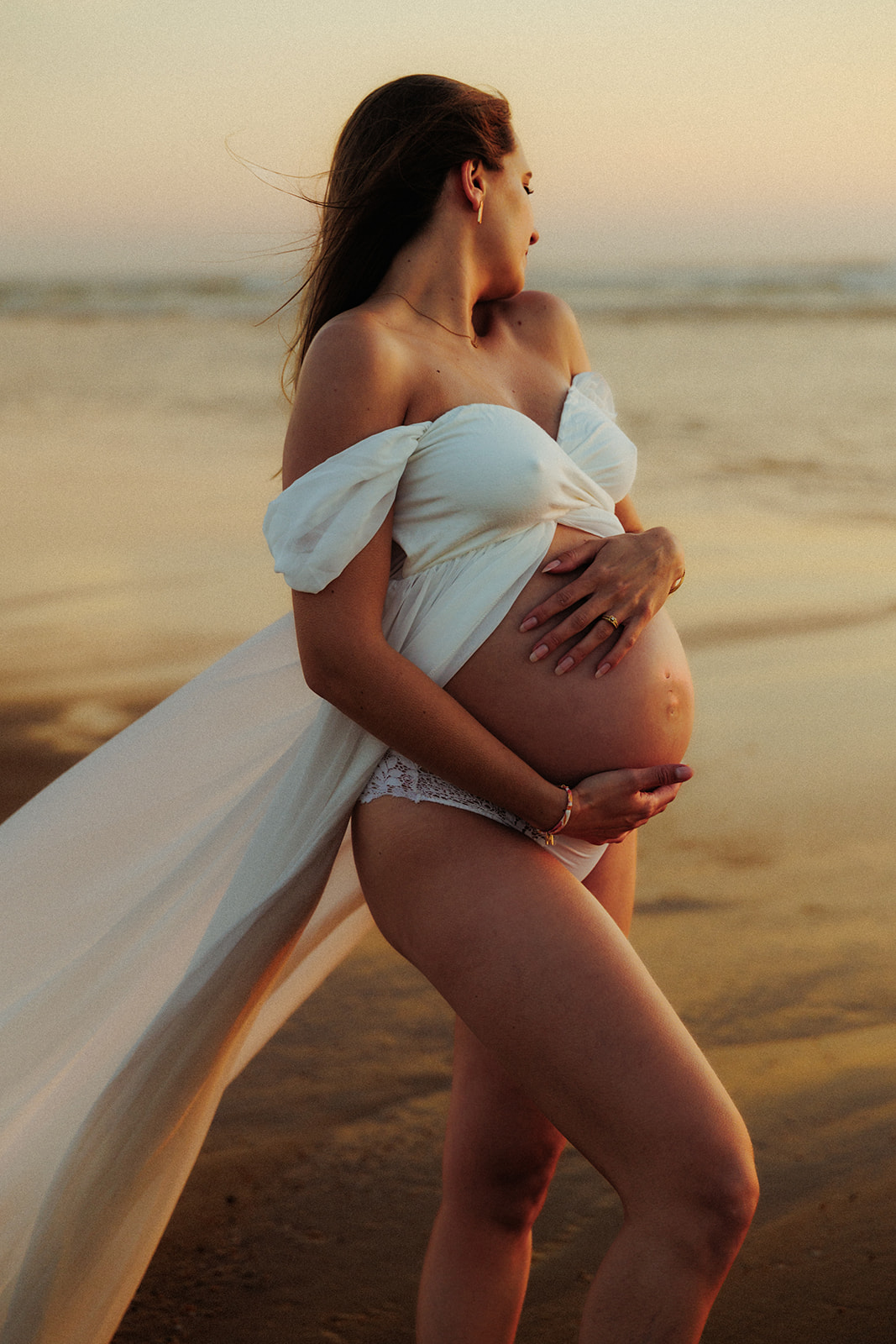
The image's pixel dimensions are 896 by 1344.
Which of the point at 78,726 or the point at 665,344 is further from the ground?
the point at 78,726

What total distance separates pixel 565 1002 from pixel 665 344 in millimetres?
16011

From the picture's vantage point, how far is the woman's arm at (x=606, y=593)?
5.83 ft

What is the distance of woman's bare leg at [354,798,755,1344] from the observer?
56.1 inches

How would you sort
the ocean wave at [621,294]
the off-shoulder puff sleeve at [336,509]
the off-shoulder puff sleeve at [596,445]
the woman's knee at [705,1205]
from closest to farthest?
the woman's knee at [705,1205], the off-shoulder puff sleeve at [336,509], the off-shoulder puff sleeve at [596,445], the ocean wave at [621,294]

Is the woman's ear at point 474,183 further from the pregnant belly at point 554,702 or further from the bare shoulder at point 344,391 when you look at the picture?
the pregnant belly at point 554,702

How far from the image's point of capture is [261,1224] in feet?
7.84

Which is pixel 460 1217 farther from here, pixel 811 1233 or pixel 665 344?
pixel 665 344

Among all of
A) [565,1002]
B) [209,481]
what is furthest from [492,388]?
[209,481]

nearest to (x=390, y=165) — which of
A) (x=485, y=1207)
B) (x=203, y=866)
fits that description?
(x=203, y=866)

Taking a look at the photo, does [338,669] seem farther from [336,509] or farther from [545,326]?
[545,326]

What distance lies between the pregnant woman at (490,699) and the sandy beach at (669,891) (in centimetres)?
52

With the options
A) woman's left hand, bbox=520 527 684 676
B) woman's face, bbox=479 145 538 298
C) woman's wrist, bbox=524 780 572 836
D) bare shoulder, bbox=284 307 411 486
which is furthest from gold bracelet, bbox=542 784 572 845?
woman's face, bbox=479 145 538 298

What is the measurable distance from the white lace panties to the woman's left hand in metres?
0.23

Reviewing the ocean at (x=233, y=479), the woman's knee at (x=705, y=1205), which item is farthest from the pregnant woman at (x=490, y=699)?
the ocean at (x=233, y=479)
